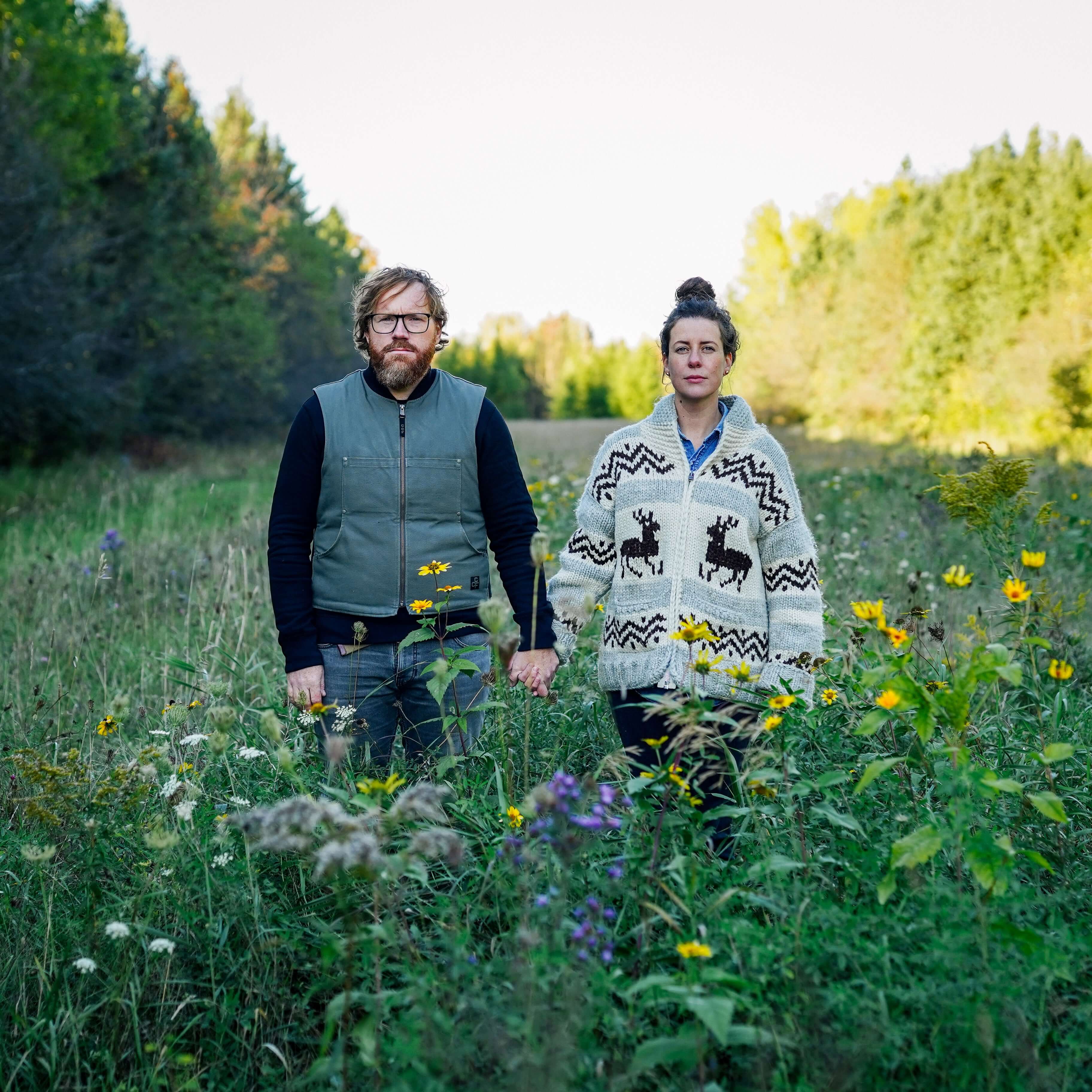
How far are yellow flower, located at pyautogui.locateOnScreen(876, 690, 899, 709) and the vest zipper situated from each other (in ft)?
5.37

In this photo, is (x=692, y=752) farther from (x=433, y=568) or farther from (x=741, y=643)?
(x=433, y=568)

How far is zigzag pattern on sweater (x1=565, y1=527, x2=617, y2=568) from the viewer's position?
3.17m

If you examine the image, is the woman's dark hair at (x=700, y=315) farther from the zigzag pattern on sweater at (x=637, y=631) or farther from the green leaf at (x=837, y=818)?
the green leaf at (x=837, y=818)

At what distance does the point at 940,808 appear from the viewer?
2777 millimetres

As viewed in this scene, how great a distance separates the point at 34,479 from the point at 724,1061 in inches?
610

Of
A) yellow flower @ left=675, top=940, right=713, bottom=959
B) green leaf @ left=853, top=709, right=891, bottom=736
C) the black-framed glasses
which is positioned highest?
the black-framed glasses

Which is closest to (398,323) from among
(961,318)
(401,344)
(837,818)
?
(401,344)

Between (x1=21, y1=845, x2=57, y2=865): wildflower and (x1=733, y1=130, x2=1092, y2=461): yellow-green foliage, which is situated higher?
(x1=733, y1=130, x2=1092, y2=461): yellow-green foliage

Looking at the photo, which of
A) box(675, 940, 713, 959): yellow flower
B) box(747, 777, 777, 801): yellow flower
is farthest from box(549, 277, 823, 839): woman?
box(675, 940, 713, 959): yellow flower

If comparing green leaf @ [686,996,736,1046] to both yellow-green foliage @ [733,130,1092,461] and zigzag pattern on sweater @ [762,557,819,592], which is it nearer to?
zigzag pattern on sweater @ [762,557,819,592]

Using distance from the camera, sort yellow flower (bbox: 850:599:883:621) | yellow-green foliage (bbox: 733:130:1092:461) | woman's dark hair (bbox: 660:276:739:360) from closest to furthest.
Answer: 1. yellow flower (bbox: 850:599:883:621)
2. woman's dark hair (bbox: 660:276:739:360)
3. yellow-green foliage (bbox: 733:130:1092:461)

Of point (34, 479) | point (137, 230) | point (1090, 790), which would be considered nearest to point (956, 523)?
point (1090, 790)

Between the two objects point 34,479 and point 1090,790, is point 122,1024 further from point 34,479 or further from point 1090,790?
point 34,479

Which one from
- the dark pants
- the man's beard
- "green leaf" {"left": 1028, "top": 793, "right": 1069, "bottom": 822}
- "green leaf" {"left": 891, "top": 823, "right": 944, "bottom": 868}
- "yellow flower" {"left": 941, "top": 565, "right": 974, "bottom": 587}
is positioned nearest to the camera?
"green leaf" {"left": 891, "top": 823, "right": 944, "bottom": 868}
